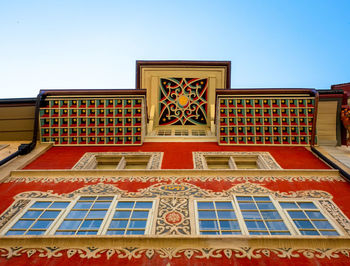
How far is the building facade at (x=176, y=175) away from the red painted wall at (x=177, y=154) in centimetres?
7

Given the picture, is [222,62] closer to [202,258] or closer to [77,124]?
[77,124]

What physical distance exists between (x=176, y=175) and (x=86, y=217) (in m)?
2.81

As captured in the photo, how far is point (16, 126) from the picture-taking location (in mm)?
11008

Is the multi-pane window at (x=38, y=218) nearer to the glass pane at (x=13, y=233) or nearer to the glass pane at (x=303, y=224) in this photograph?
the glass pane at (x=13, y=233)

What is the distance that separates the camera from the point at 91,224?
17.0ft

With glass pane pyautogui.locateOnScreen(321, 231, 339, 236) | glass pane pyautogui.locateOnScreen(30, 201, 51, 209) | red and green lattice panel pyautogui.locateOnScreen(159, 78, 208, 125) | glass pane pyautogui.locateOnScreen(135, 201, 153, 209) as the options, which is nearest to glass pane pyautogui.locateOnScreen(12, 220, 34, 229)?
glass pane pyautogui.locateOnScreen(30, 201, 51, 209)

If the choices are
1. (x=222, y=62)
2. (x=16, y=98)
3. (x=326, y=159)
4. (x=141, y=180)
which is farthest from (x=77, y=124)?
(x=326, y=159)

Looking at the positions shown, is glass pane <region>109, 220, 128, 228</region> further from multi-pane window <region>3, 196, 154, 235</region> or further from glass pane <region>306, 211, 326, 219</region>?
glass pane <region>306, 211, 326, 219</region>

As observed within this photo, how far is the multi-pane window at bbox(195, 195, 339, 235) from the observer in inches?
194

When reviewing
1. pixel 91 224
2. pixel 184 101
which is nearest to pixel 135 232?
pixel 91 224

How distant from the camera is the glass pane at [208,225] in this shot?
5.00m

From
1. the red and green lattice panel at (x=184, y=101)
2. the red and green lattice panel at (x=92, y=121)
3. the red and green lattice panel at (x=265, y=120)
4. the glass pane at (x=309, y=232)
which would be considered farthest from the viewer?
the red and green lattice panel at (x=184, y=101)

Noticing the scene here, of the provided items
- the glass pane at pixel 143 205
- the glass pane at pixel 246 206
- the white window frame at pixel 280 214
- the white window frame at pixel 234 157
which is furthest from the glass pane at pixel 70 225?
the white window frame at pixel 234 157

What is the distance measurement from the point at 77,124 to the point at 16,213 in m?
5.51
